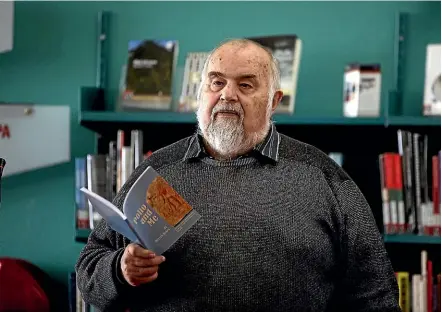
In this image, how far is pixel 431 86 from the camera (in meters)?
2.79

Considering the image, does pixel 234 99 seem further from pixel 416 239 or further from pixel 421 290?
pixel 421 290

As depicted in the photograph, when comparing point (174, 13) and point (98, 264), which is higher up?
point (174, 13)

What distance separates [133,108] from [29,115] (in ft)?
1.52

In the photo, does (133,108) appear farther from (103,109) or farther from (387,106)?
(387,106)

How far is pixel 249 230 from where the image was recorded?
75.3 inches

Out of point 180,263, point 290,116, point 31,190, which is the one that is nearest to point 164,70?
point 290,116

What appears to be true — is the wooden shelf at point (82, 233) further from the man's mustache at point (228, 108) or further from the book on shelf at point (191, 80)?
the man's mustache at point (228, 108)

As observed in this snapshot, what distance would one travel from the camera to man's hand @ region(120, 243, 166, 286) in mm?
1747

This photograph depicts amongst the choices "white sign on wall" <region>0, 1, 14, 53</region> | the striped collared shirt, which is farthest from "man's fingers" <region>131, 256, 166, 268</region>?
"white sign on wall" <region>0, 1, 14, 53</region>

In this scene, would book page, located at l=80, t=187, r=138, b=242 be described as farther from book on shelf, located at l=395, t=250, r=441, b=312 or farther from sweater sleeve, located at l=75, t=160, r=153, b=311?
book on shelf, located at l=395, t=250, r=441, b=312

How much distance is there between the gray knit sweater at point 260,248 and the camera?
1.89m

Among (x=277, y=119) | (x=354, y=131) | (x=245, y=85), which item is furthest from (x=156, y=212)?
(x=354, y=131)

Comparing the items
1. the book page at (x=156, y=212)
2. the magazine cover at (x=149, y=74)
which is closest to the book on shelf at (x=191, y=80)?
the magazine cover at (x=149, y=74)

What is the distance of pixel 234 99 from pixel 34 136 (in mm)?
1274
